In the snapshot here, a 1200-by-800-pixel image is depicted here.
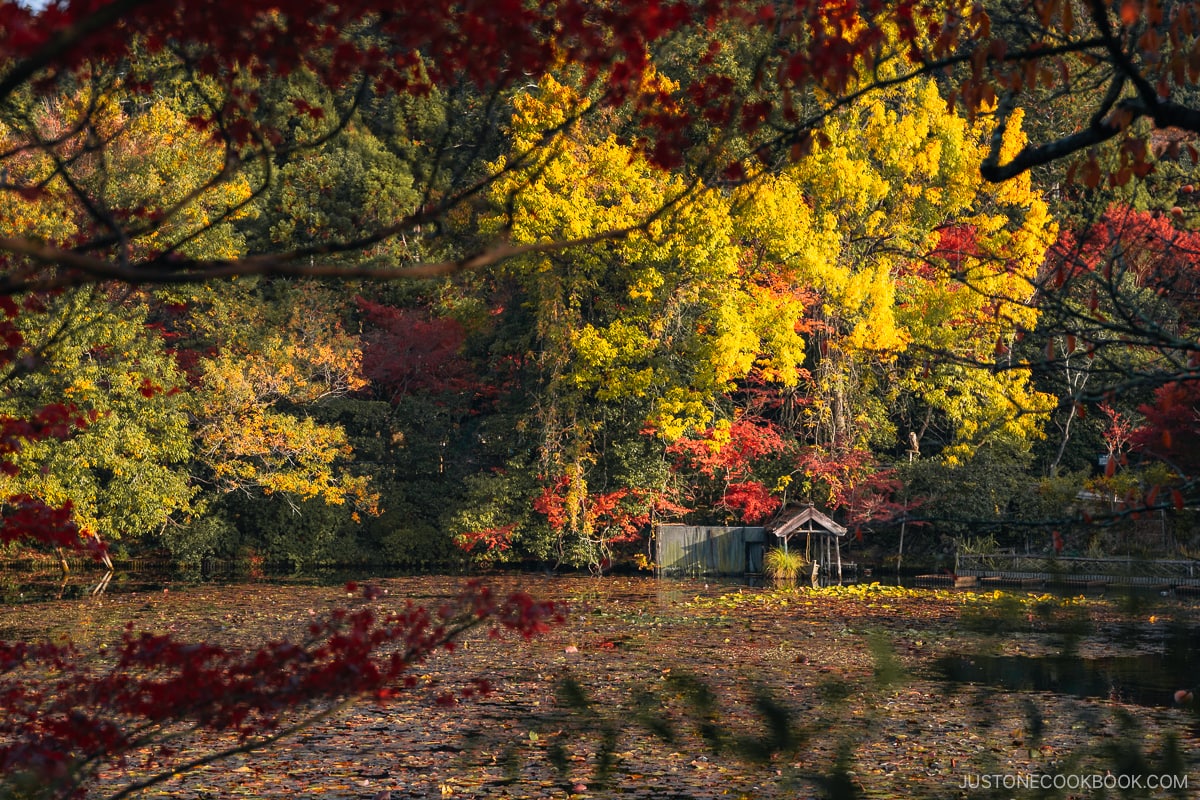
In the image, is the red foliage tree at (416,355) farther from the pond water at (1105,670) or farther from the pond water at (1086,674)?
the pond water at (1086,674)

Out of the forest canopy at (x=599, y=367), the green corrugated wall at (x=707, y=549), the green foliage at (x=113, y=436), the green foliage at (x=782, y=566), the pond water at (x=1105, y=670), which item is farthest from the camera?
the green corrugated wall at (x=707, y=549)

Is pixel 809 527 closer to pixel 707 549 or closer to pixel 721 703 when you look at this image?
pixel 707 549

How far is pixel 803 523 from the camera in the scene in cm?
2861

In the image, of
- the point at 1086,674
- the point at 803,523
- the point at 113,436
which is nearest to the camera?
the point at 1086,674

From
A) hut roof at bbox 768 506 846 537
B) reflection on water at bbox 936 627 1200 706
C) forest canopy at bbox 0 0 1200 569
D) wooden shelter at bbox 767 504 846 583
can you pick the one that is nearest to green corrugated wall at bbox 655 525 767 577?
forest canopy at bbox 0 0 1200 569

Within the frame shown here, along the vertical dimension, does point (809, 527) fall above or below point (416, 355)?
below

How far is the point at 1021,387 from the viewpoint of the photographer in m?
31.8

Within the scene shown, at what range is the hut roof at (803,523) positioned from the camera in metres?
28.3

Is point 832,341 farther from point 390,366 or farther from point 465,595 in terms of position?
Result: point 465,595

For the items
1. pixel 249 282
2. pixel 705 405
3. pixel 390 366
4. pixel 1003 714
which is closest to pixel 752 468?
pixel 705 405

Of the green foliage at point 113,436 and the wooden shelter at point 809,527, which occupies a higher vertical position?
the green foliage at point 113,436

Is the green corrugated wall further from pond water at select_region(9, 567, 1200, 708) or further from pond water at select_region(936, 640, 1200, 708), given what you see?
pond water at select_region(936, 640, 1200, 708)

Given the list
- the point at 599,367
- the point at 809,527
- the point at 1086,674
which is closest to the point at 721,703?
the point at 1086,674

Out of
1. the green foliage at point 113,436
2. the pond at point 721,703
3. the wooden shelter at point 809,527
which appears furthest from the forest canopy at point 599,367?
the pond at point 721,703
